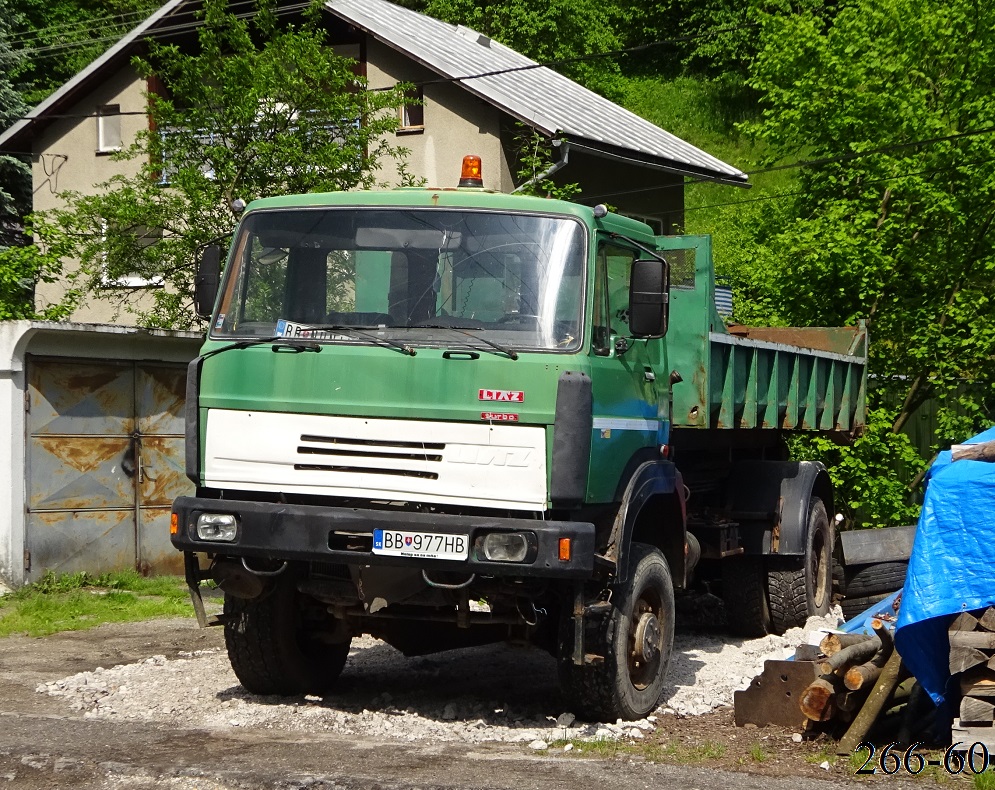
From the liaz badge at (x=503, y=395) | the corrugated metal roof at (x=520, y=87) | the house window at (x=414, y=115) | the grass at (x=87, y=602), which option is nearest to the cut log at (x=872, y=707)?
the liaz badge at (x=503, y=395)

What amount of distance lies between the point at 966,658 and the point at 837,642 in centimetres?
102

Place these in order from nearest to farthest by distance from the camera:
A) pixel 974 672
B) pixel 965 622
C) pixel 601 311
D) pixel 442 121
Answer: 1. pixel 974 672
2. pixel 965 622
3. pixel 601 311
4. pixel 442 121

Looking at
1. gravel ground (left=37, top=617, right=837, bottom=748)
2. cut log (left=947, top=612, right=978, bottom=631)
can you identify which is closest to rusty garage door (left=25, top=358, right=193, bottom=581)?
gravel ground (left=37, top=617, right=837, bottom=748)

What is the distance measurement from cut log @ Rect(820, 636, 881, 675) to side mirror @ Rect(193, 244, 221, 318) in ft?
12.5

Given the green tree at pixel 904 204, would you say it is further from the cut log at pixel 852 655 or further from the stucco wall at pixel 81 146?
the stucco wall at pixel 81 146

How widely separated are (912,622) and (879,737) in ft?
2.29

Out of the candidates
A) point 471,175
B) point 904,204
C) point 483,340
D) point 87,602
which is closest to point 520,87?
point 904,204

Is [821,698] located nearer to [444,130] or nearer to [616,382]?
[616,382]

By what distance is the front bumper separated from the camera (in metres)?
6.35

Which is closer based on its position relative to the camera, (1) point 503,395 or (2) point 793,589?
(1) point 503,395

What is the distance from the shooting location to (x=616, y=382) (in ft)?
23.0

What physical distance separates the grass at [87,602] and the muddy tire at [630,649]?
5.27 meters

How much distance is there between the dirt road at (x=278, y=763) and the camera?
5.71 meters

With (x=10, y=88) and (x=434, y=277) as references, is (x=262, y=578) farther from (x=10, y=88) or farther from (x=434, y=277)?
(x=10, y=88)
